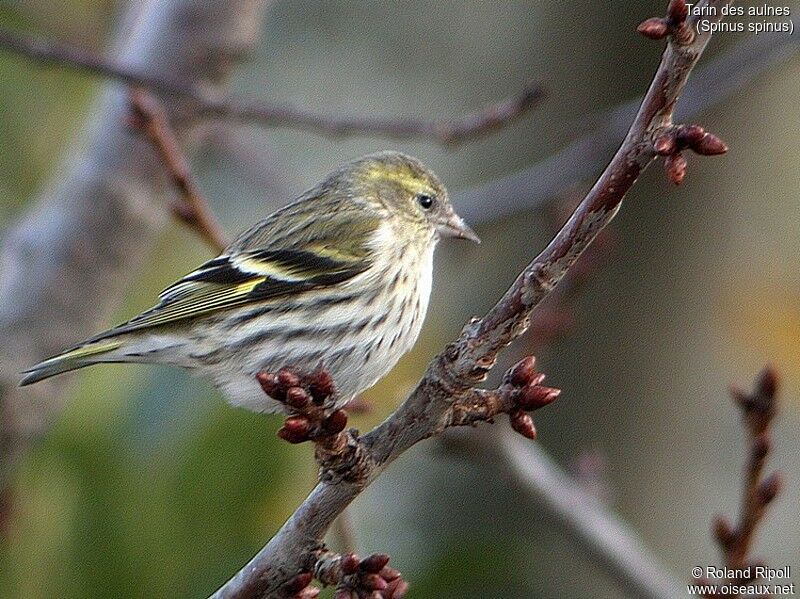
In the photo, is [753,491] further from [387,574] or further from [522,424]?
[387,574]

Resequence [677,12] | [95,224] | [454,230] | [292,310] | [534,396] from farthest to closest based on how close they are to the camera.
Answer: [95,224] → [454,230] → [292,310] → [534,396] → [677,12]

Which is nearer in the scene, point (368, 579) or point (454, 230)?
point (368, 579)

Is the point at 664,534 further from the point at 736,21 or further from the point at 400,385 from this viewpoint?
the point at 736,21

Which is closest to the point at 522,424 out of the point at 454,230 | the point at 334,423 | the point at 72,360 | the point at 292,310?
the point at 334,423

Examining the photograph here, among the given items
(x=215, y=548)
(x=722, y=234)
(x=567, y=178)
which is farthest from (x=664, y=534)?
(x=215, y=548)

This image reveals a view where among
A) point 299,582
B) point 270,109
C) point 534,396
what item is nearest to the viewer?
point 534,396

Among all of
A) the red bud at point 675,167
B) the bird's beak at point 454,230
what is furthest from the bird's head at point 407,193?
the red bud at point 675,167
